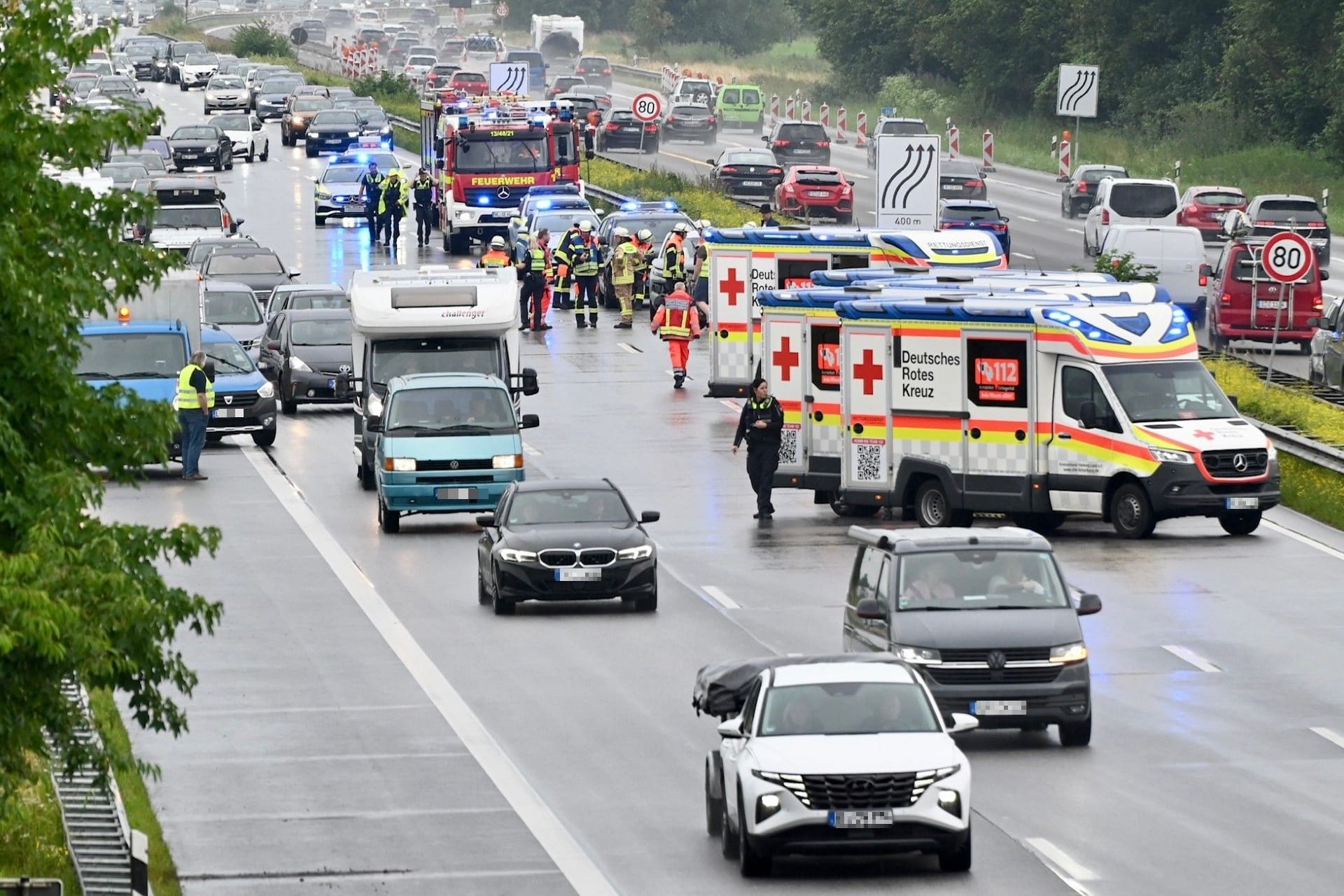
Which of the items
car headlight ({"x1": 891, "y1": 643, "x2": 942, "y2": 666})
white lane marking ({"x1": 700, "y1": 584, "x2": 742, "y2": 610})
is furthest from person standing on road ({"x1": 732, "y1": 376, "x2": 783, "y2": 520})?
car headlight ({"x1": 891, "y1": 643, "x2": 942, "y2": 666})

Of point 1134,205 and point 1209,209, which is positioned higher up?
point 1134,205

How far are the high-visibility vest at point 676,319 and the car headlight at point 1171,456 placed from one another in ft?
47.3

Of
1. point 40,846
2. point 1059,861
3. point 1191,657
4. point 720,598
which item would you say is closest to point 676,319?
point 720,598

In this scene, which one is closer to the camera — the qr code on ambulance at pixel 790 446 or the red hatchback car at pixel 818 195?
the qr code on ambulance at pixel 790 446

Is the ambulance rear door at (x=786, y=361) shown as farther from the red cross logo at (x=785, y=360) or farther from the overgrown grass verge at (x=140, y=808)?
the overgrown grass verge at (x=140, y=808)

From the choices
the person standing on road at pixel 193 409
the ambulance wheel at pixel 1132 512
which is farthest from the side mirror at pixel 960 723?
the person standing on road at pixel 193 409

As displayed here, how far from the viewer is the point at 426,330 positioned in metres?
35.4

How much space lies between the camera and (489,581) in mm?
26578

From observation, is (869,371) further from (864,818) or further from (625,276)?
(625,276)

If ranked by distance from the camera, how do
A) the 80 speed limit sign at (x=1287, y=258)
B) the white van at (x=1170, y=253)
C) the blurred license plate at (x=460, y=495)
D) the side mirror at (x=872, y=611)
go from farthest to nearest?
the white van at (x=1170, y=253) < the 80 speed limit sign at (x=1287, y=258) < the blurred license plate at (x=460, y=495) < the side mirror at (x=872, y=611)

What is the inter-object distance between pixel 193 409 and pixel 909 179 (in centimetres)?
1281

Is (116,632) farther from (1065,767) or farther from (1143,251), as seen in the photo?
(1143,251)

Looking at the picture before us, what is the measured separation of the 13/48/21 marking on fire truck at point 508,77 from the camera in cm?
8069

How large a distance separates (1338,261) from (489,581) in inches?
1503
